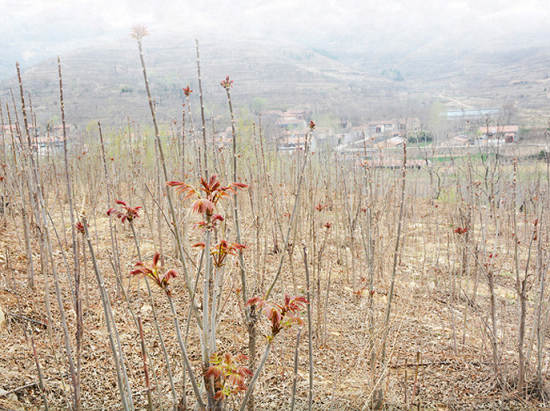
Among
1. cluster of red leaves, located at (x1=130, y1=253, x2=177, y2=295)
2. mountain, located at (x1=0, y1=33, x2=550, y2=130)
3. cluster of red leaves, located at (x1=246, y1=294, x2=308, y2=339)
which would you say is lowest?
cluster of red leaves, located at (x1=246, y1=294, x2=308, y2=339)

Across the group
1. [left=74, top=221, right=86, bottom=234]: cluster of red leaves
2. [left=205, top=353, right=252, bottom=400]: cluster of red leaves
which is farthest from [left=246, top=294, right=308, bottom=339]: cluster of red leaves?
[left=74, top=221, right=86, bottom=234]: cluster of red leaves

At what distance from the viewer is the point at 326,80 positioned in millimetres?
51719

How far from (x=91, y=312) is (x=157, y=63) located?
170ft

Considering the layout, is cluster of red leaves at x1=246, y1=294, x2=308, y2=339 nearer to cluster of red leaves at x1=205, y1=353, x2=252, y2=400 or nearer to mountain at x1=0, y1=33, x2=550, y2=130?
cluster of red leaves at x1=205, y1=353, x2=252, y2=400

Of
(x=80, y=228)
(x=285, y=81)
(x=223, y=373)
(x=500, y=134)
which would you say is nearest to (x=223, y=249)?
(x=223, y=373)

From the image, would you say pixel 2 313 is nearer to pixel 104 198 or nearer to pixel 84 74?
pixel 104 198

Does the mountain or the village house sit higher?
the mountain

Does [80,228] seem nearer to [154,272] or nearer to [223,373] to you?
[154,272]

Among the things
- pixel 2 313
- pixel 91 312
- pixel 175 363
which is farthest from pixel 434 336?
pixel 2 313

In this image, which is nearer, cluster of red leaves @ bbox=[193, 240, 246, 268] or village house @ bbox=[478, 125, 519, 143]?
cluster of red leaves @ bbox=[193, 240, 246, 268]

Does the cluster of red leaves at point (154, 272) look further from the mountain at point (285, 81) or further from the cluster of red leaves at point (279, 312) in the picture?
the mountain at point (285, 81)

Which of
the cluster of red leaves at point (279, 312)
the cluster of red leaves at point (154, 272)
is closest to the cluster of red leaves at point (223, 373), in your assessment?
the cluster of red leaves at point (279, 312)

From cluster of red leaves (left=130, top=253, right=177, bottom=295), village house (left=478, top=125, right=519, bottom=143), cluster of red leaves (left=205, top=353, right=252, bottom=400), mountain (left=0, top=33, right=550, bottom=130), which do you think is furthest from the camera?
mountain (left=0, top=33, right=550, bottom=130)

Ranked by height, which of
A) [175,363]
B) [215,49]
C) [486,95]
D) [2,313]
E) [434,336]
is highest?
[215,49]
